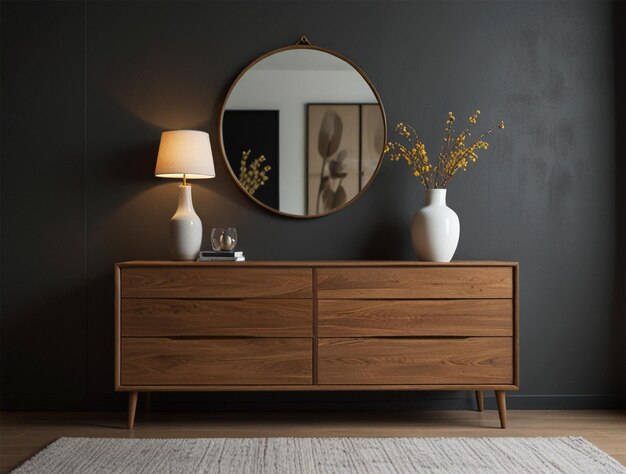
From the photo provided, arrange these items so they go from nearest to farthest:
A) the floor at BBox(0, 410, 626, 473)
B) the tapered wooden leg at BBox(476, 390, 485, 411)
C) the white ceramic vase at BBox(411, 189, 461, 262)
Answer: the floor at BBox(0, 410, 626, 473) → the white ceramic vase at BBox(411, 189, 461, 262) → the tapered wooden leg at BBox(476, 390, 485, 411)

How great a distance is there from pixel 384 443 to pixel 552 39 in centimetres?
217

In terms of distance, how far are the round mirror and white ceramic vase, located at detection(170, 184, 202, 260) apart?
14.0 inches

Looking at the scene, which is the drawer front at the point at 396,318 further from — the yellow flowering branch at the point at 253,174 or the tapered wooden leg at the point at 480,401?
the yellow flowering branch at the point at 253,174

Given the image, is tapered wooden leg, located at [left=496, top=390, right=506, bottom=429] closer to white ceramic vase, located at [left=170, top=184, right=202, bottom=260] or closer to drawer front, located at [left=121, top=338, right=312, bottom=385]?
drawer front, located at [left=121, top=338, right=312, bottom=385]

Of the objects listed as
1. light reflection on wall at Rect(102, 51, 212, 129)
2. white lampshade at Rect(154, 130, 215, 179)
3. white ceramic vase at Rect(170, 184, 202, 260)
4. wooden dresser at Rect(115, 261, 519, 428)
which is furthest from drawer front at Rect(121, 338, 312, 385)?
light reflection on wall at Rect(102, 51, 212, 129)

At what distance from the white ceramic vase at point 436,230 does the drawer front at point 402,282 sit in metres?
0.14

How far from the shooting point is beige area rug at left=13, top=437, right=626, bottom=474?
2375 mm

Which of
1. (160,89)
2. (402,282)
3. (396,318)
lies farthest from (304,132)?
(396,318)

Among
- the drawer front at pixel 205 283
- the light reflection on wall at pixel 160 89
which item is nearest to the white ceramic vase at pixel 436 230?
the drawer front at pixel 205 283

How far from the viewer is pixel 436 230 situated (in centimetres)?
299

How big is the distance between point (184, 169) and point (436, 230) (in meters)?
1.19

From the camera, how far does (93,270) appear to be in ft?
10.8

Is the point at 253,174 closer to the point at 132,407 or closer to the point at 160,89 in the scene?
the point at 160,89

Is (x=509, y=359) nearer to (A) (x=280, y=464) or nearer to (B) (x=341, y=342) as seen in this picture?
(B) (x=341, y=342)
